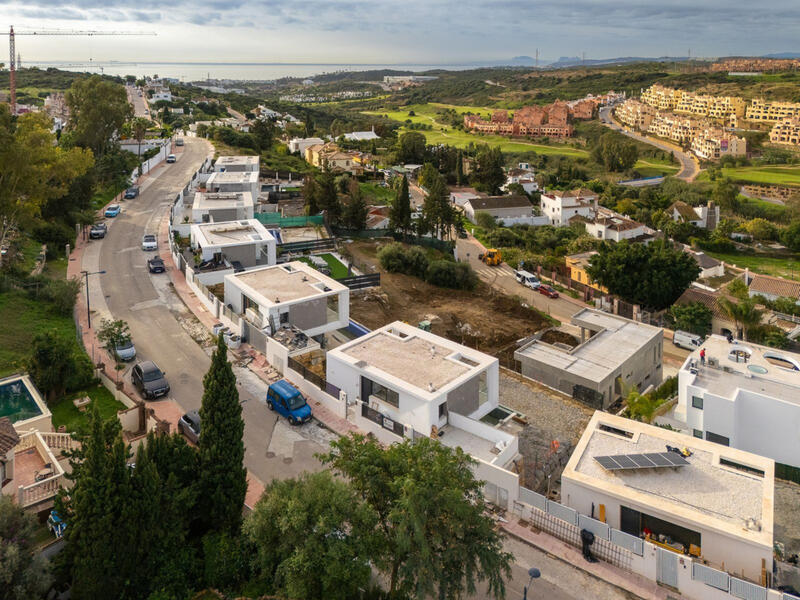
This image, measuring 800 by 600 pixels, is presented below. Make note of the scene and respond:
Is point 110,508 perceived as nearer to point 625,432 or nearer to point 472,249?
point 625,432

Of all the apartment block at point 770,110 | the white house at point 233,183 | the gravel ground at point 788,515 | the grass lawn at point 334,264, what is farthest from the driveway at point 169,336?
the apartment block at point 770,110

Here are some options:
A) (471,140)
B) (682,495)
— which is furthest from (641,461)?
(471,140)

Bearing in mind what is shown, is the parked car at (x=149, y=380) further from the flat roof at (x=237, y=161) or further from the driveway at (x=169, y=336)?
the flat roof at (x=237, y=161)

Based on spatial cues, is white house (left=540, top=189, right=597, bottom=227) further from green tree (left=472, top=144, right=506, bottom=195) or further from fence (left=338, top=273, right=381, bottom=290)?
fence (left=338, top=273, right=381, bottom=290)

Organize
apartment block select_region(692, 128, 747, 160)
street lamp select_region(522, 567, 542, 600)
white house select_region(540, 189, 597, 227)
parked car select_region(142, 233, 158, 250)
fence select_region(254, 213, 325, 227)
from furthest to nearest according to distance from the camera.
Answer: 1. apartment block select_region(692, 128, 747, 160)
2. white house select_region(540, 189, 597, 227)
3. fence select_region(254, 213, 325, 227)
4. parked car select_region(142, 233, 158, 250)
5. street lamp select_region(522, 567, 542, 600)

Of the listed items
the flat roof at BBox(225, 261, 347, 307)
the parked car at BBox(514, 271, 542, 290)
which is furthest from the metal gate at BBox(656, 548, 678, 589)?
the parked car at BBox(514, 271, 542, 290)

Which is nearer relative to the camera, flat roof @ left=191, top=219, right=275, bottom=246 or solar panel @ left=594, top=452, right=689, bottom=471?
solar panel @ left=594, top=452, right=689, bottom=471
